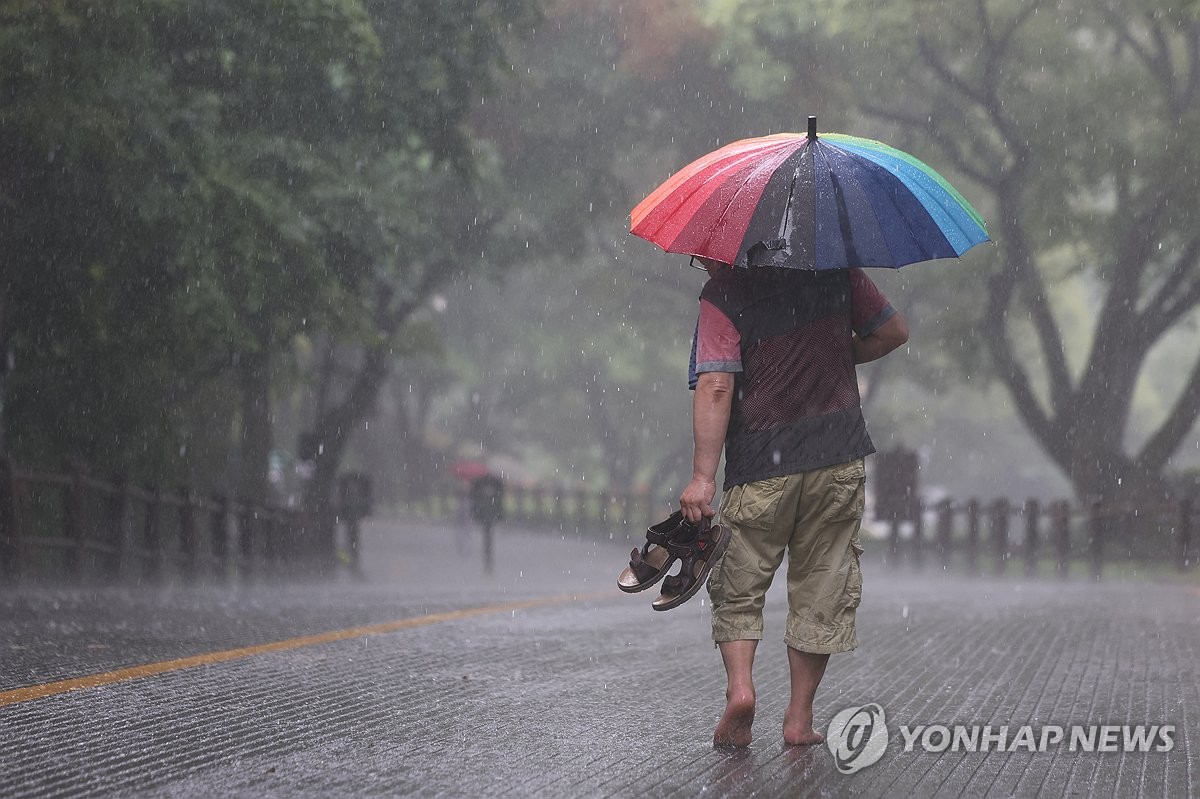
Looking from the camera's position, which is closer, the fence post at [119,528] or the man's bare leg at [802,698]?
→ the man's bare leg at [802,698]

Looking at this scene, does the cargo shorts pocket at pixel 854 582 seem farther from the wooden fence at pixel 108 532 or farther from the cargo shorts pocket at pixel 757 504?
the wooden fence at pixel 108 532

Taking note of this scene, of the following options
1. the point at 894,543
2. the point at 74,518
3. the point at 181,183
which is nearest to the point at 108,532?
the point at 74,518

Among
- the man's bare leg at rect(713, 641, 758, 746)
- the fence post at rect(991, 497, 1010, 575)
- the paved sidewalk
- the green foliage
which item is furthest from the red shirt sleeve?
the fence post at rect(991, 497, 1010, 575)

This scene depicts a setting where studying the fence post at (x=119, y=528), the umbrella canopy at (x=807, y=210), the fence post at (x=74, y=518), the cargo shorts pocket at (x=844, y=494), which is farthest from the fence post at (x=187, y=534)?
the cargo shorts pocket at (x=844, y=494)

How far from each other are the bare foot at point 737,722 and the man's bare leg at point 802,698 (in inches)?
6.4

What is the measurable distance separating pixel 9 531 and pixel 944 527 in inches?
672

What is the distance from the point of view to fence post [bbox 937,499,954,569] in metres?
26.2

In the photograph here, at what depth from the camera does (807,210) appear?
4727mm

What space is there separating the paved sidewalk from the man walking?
343 mm

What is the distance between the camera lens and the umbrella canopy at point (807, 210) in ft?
15.3

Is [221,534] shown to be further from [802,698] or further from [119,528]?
[802,698]

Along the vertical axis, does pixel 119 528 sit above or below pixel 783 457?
below

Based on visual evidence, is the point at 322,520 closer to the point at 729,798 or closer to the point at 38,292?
the point at 38,292

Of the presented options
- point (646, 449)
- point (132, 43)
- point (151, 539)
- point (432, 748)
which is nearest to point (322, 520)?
point (151, 539)
